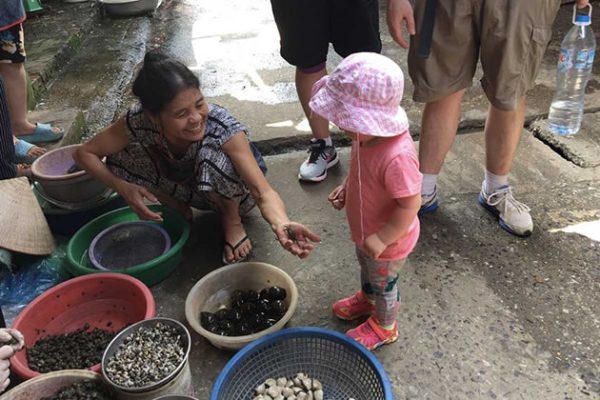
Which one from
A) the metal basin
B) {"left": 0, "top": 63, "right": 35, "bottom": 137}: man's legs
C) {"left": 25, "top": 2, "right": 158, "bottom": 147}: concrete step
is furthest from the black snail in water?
the metal basin

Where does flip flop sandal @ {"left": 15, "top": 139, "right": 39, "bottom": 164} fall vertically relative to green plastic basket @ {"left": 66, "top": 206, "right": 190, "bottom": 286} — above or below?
above

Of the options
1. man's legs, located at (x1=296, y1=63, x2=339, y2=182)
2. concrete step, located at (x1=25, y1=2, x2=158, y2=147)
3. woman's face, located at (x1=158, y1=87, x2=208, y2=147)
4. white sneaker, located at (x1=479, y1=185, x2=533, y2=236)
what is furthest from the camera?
concrete step, located at (x1=25, y1=2, x2=158, y2=147)

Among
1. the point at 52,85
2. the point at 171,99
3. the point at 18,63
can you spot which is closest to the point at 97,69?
the point at 52,85

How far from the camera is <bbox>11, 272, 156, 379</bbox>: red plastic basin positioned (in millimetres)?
1855

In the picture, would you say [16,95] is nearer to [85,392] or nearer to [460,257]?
[85,392]

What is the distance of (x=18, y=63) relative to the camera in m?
2.86

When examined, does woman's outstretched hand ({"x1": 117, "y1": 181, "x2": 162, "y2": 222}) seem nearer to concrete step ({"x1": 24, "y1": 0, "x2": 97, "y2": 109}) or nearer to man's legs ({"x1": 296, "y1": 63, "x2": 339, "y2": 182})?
man's legs ({"x1": 296, "y1": 63, "x2": 339, "y2": 182})

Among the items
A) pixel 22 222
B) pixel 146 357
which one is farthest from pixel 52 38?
pixel 146 357

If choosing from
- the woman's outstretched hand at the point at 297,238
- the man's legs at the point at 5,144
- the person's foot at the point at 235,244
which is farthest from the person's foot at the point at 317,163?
the man's legs at the point at 5,144

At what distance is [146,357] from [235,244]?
0.76 m

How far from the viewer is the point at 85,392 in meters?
1.49

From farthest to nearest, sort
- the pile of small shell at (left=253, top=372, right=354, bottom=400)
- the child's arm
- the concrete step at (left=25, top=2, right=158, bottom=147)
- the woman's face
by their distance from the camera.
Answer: the concrete step at (left=25, top=2, right=158, bottom=147), the woman's face, the pile of small shell at (left=253, top=372, right=354, bottom=400), the child's arm

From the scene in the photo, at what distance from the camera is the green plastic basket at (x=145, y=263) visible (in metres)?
2.08

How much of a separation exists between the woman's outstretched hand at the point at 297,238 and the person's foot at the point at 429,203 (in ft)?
2.73
